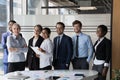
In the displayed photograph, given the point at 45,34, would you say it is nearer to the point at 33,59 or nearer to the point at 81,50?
the point at 33,59

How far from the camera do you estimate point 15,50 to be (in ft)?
17.4

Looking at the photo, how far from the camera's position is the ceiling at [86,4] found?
22.0 feet

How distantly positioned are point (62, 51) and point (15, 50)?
0.88 m

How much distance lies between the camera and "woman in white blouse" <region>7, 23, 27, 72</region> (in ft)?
17.5

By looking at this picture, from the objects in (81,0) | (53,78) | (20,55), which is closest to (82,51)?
(20,55)

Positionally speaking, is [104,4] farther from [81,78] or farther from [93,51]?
[81,78]

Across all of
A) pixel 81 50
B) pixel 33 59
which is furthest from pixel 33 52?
pixel 81 50

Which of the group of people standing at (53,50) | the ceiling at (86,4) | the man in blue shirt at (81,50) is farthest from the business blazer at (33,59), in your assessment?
the ceiling at (86,4)

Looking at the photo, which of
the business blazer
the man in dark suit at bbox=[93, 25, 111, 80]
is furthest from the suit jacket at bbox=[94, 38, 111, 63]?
the business blazer

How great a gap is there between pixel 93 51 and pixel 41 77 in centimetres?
164

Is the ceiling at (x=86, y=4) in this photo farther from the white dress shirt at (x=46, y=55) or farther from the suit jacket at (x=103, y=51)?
the white dress shirt at (x=46, y=55)

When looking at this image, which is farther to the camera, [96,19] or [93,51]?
[96,19]

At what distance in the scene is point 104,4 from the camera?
22.7 ft

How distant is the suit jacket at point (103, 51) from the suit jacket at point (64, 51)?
0.51m
